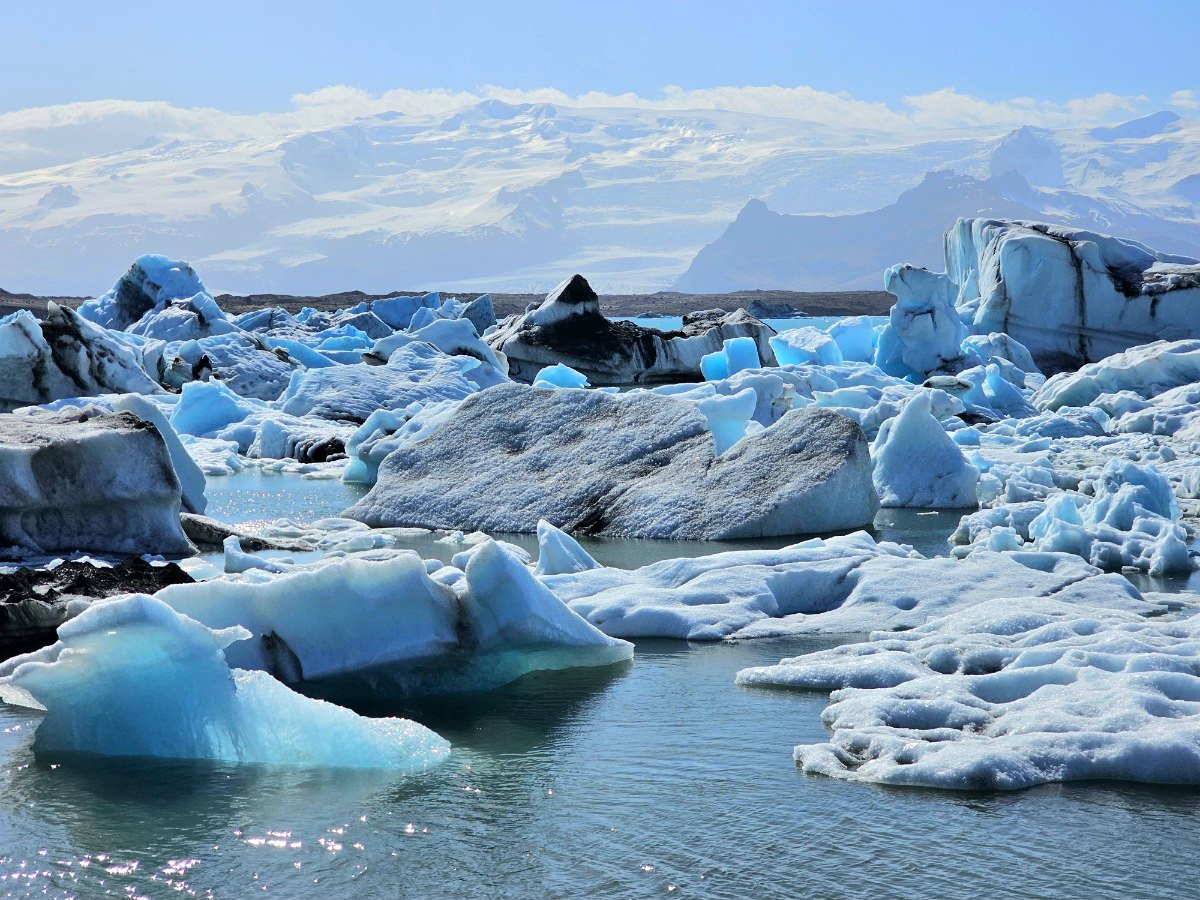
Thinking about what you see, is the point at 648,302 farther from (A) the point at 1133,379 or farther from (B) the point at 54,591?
(B) the point at 54,591

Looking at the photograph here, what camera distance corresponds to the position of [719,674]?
5.67m

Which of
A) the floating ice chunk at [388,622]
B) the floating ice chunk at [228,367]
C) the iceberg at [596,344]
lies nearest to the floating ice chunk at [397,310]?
the iceberg at [596,344]

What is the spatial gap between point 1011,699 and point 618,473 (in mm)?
5549

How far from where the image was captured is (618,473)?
404 inches

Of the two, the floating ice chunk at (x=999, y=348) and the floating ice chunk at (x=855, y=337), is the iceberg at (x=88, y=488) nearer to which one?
the floating ice chunk at (x=999, y=348)

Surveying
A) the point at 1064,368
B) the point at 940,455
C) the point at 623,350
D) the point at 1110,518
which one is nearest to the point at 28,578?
the point at 1110,518

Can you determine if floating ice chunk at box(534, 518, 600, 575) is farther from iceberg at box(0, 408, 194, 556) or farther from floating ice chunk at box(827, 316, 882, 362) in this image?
floating ice chunk at box(827, 316, 882, 362)

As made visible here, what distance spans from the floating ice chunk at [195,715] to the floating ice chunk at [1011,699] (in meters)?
1.56

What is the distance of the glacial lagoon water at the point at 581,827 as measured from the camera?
3.49 meters

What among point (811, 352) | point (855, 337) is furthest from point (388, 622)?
point (855, 337)

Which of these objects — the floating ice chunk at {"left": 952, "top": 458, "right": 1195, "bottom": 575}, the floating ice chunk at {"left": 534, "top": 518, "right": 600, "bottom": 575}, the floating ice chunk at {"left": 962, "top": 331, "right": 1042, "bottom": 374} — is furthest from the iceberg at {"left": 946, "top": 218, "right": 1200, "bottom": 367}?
the floating ice chunk at {"left": 534, "top": 518, "right": 600, "bottom": 575}

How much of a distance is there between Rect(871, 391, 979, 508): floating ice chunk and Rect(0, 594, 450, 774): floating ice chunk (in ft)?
25.1

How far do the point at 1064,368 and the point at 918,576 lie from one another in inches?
836

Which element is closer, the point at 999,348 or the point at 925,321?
the point at 925,321
